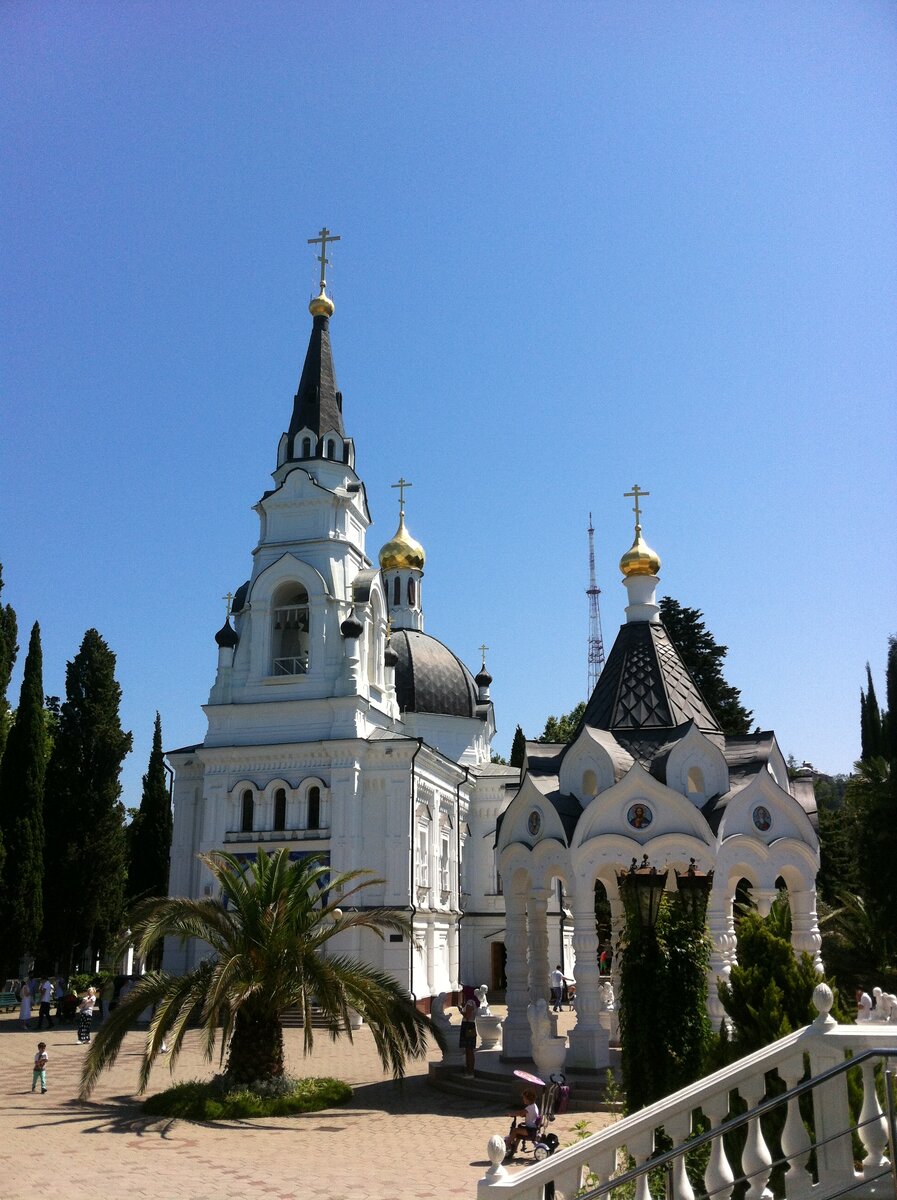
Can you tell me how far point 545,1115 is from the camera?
14.8 m

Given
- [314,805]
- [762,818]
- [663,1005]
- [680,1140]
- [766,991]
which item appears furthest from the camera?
[314,805]

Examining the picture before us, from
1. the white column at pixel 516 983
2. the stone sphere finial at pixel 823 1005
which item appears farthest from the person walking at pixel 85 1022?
the stone sphere finial at pixel 823 1005

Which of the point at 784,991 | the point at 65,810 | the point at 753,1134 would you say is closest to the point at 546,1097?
the point at 784,991

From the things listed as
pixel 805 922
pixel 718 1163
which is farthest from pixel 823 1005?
pixel 805 922

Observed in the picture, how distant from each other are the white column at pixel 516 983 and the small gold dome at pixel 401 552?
92.3ft

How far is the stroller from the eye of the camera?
12.9 metres

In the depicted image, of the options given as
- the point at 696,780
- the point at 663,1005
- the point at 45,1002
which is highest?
the point at 696,780

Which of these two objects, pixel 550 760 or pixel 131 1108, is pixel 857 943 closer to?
pixel 550 760

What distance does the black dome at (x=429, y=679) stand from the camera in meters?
43.9

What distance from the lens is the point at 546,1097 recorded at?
1499 cm

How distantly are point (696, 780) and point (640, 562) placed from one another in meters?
6.96

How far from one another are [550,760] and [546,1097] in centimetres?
807

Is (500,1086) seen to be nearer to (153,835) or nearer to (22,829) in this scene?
(22,829)

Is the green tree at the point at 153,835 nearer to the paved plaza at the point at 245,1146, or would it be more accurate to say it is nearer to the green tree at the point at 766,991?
the paved plaza at the point at 245,1146
